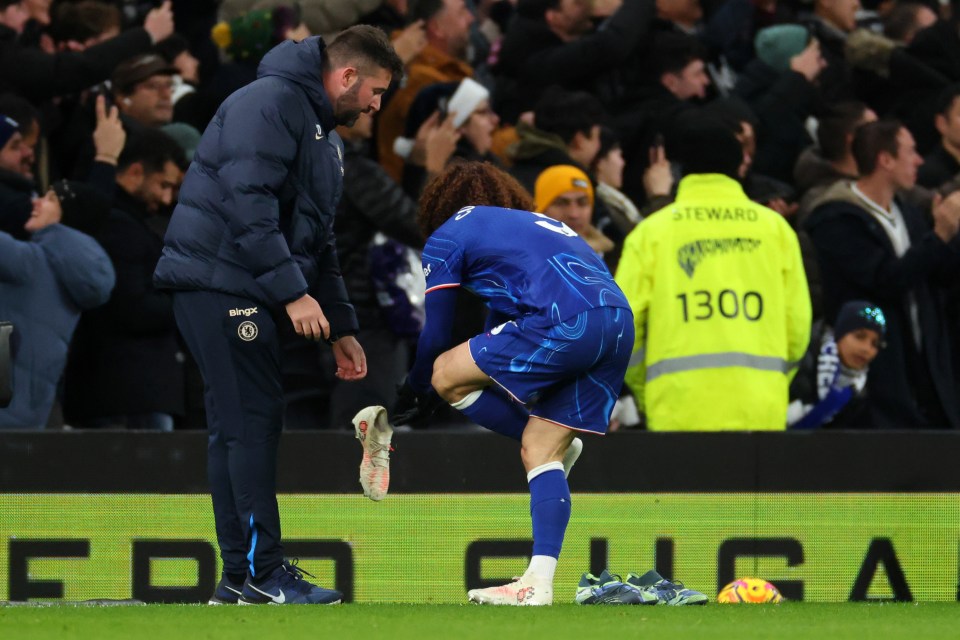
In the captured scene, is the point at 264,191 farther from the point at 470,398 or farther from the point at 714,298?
the point at 714,298

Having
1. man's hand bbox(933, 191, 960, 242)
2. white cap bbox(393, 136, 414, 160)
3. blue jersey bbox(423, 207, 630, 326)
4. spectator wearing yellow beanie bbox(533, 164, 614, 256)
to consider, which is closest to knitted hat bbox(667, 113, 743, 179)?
spectator wearing yellow beanie bbox(533, 164, 614, 256)

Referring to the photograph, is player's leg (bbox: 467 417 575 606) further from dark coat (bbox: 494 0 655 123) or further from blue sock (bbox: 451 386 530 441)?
dark coat (bbox: 494 0 655 123)

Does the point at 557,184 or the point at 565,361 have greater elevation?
the point at 557,184

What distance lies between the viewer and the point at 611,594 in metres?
6.77

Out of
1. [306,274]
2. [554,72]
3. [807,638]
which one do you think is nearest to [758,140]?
[554,72]

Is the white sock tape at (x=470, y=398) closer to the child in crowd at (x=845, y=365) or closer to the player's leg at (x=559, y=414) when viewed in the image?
the player's leg at (x=559, y=414)

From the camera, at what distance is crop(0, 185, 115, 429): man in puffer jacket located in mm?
8195

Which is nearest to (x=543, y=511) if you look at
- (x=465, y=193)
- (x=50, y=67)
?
(x=465, y=193)

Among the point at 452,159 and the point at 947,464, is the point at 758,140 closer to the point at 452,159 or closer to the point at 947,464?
the point at 452,159

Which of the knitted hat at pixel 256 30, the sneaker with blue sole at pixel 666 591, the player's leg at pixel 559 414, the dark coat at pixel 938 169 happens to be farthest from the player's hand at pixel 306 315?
the dark coat at pixel 938 169

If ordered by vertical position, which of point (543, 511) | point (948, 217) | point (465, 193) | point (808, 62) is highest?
point (808, 62)

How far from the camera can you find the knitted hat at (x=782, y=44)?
464 inches

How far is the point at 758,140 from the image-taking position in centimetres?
1129

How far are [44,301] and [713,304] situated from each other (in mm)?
3071
